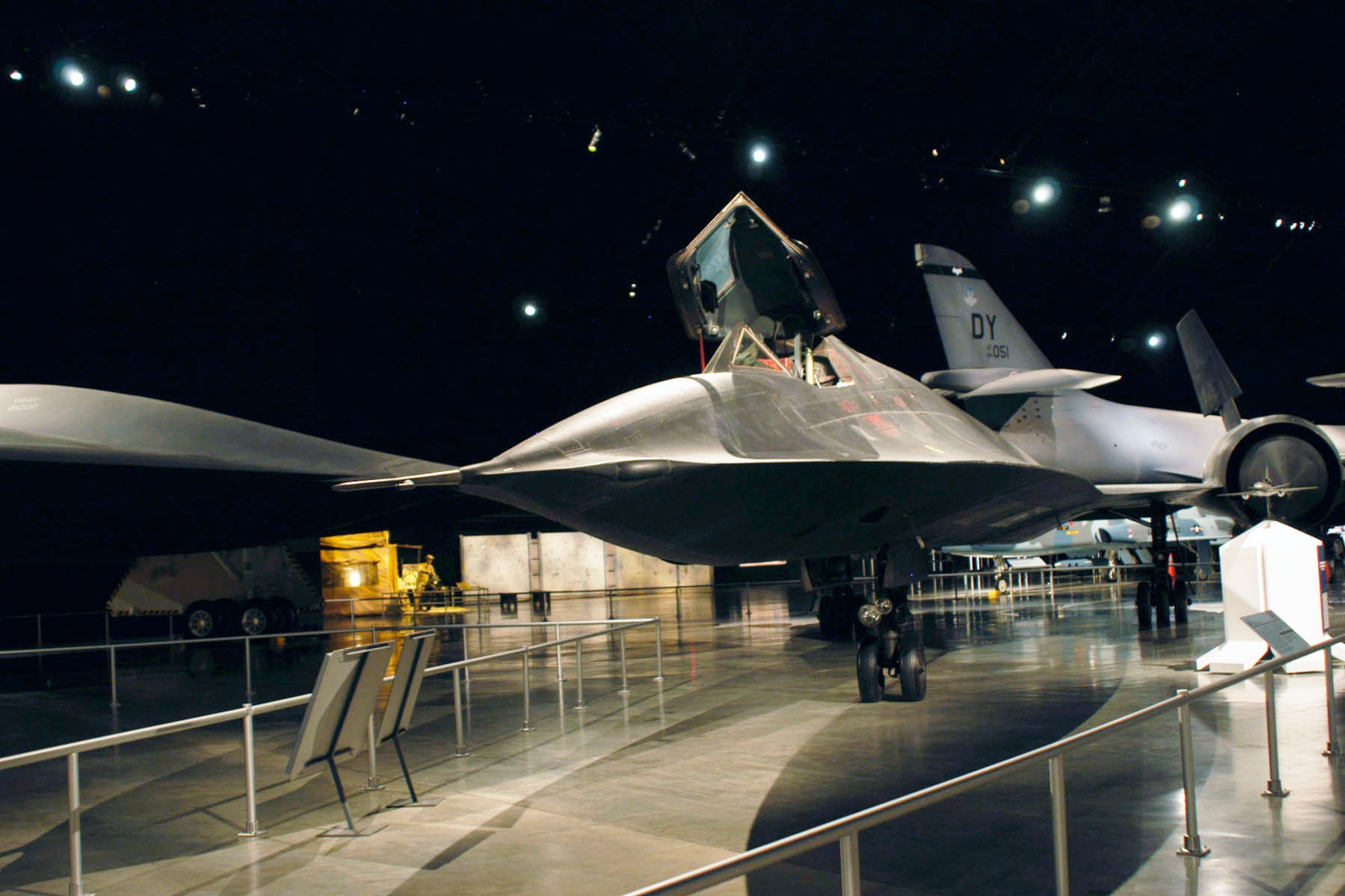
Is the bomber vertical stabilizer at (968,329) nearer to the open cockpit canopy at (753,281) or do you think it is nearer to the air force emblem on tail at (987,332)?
the air force emblem on tail at (987,332)

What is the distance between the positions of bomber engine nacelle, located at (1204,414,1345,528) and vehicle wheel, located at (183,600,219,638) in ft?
54.0

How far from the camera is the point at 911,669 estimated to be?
24.4ft

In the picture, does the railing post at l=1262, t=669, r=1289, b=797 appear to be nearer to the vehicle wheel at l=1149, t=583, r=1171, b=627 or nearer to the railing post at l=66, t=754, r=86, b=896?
the railing post at l=66, t=754, r=86, b=896

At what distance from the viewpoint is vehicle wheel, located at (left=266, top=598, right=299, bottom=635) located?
56.4 feet

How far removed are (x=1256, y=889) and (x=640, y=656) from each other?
32.0 feet

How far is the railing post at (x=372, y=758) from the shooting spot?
515 cm

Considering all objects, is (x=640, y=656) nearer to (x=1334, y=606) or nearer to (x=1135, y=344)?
(x=1334, y=606)

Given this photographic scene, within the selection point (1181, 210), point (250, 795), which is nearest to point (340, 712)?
point (250, 795)

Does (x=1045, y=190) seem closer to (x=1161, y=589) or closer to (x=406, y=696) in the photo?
(x=1161, y=589)

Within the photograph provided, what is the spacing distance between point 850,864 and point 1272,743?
350cm

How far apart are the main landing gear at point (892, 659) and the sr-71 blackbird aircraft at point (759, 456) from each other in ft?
0.05

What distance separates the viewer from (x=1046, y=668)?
9438 mm

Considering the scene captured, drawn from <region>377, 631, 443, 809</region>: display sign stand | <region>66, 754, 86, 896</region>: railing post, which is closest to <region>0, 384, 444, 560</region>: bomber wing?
<region>377, 631, 443, 809</region>: display sign stand

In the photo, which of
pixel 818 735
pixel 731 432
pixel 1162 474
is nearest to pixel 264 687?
pixel 818 735
